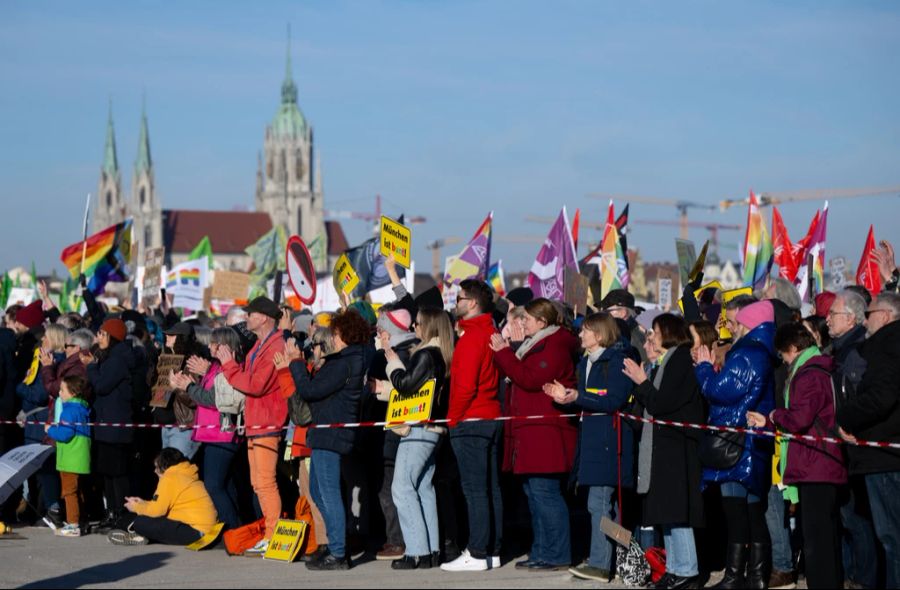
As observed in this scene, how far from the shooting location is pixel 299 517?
11.3 meters

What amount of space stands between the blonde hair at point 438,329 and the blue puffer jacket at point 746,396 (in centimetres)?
202

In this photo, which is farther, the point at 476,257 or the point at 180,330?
the point at 476,257

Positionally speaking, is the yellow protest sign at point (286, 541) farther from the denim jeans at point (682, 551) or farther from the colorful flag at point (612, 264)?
the colorful flag at point (612, 264)

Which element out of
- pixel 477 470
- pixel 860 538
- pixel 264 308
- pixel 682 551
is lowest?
pixel 682 551

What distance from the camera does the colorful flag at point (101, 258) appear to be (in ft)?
73.2

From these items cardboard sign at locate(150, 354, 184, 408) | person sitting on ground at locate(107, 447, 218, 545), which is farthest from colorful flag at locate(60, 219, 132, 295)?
person sitting on ground at locate(107, 447, 218, 545)

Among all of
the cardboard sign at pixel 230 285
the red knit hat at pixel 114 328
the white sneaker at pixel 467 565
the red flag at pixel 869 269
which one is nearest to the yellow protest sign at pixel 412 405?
the white sneaker at pixel 467 565

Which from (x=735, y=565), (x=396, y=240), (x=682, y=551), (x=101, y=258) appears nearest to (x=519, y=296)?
(x=396, y=240)

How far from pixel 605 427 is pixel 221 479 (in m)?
3.59

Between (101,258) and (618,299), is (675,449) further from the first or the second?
(101,258)

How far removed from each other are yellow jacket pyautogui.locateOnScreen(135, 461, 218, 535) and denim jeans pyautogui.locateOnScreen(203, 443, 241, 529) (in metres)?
0.06

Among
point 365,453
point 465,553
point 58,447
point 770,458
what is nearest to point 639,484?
point 770,458

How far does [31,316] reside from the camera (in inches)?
589

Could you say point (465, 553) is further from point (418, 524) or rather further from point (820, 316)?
point (820, 316)
